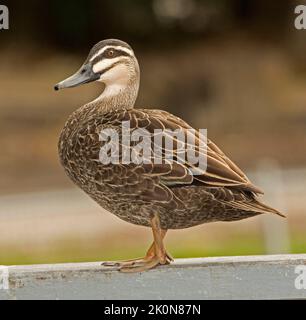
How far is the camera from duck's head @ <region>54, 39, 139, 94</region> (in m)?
3.98

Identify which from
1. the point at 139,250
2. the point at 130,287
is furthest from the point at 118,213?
the point at 139,250

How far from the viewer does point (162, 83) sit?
14859 mm

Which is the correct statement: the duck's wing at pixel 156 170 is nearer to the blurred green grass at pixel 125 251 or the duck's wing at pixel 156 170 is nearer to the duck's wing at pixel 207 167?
the duck's wing at pixel 207 167

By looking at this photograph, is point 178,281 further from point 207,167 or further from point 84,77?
point 84,77

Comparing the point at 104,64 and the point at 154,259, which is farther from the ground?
the point at 104,64

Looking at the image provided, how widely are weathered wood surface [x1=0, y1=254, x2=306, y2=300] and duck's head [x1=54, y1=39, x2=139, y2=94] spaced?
65 centimetres

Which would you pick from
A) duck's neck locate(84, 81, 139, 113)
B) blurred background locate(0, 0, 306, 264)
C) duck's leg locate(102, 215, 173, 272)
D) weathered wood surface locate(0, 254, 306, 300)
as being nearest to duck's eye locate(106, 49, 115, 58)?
duck's neck locate(84, 81, 139, 113)

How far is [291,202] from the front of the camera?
12766 mm

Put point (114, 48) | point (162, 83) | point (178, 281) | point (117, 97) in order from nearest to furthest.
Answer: point (178, 281) → point (114, 48) → point (117, 97) → point (162, 83)

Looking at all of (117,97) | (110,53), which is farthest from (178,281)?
(110,53)

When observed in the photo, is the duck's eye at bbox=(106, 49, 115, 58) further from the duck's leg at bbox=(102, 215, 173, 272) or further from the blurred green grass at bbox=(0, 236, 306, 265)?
the blurred green grass at bbox=(0, 236, 306, 265)

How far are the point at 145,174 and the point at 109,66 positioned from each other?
1.30 feet

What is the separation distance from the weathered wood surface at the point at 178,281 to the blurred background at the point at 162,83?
8105 millimetres

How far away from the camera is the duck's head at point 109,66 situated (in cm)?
398
